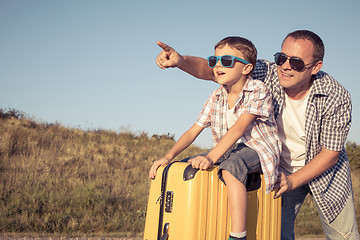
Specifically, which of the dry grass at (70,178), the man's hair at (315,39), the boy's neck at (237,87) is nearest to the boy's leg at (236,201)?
the boy's neck at (237,87)

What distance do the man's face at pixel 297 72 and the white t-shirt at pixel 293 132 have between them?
8cm

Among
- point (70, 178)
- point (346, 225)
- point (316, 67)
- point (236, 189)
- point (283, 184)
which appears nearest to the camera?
point (236, 189)

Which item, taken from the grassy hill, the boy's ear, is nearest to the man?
the boy's ear

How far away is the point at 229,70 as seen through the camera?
328 centimetres

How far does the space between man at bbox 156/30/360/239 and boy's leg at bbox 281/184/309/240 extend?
1 cm

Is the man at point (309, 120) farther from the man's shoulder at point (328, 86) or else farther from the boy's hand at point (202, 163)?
the boy's hand at point (202, 163)

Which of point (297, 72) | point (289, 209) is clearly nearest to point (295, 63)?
point (297, 72)

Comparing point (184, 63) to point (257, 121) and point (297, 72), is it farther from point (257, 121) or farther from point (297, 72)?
point (297, 72)

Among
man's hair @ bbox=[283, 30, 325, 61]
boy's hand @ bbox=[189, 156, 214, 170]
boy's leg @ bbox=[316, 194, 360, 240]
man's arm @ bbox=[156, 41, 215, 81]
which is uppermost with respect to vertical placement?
man's hair @ bbox=[283, 30, 325, 61]

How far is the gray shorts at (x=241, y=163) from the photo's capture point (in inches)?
112

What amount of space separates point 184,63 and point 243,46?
0.53 meters

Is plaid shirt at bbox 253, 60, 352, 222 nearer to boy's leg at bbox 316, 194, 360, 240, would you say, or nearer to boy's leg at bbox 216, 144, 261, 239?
boy's leg at bbox 316, 194, 360, 240

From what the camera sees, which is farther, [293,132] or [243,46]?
[293,132]

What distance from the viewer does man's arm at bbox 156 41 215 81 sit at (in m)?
3.36
